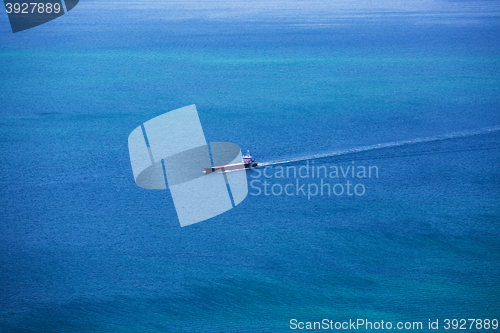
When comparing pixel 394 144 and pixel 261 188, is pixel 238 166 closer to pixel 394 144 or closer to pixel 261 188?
pixel 261 188

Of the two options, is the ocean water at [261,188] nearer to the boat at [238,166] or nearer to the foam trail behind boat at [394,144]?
the foam trail behind boat at [394,144]

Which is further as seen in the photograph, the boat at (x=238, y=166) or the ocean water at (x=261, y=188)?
the boat at (x=238, y=166)

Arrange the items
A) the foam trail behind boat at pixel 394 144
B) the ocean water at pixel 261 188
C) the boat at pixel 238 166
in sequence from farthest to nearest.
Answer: the foam trail behind boat at pixel 394 144 < the boat at pixel 238 166 < the ocean water at pixel 261 188

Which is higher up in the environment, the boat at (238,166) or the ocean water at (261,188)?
the boat at (238,166)

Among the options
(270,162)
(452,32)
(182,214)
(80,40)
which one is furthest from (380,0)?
(182,214)

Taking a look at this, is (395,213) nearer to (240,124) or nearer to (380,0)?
(240,124)

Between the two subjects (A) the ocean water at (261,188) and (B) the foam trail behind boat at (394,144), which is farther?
(B) the foam trail behind boat at (394,144)

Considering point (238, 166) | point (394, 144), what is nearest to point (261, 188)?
point (238, 166)

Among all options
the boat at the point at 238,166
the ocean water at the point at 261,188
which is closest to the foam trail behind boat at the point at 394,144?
the ocean water at the point at 261,188

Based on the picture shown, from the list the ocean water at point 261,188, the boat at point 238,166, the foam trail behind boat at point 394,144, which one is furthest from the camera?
the foam trail behind boat at point 394,144
